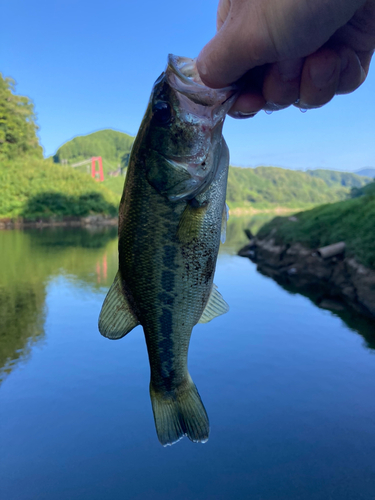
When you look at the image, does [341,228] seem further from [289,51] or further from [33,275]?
[289,51]

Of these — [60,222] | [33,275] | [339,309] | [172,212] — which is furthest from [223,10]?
[60,222]

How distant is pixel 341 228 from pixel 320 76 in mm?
17477

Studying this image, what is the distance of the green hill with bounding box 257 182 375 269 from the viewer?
14656mm

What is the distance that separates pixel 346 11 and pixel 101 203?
180 ft

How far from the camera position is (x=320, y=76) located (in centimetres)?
189

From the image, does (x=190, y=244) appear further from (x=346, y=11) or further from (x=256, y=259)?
(x=256, y=259)

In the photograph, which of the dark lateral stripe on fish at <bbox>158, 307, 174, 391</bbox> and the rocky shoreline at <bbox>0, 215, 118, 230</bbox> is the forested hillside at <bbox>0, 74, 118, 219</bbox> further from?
the dark lateral stripe on fish at <bbox>158, 307, 174, 391</bbox>

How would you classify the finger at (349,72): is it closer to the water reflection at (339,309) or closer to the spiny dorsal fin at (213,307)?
the spiny dorsal fin at (213,307)

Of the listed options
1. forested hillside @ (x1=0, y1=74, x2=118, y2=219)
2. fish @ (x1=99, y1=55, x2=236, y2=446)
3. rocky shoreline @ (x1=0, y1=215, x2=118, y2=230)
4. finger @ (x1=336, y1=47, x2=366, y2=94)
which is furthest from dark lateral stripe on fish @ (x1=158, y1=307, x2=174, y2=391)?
forested hillside @ (x1=0, y1=74, x2=118, y2=219)

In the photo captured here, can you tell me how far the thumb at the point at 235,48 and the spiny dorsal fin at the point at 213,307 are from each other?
120cm

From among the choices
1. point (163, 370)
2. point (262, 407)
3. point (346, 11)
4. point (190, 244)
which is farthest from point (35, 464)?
point (346, 11)

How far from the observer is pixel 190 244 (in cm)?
199

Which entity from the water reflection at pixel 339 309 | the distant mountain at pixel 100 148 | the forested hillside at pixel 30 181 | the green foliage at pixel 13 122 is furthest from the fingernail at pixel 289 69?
the distant mountain at pixel 100 148

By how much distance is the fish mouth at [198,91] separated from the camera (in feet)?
6.11
